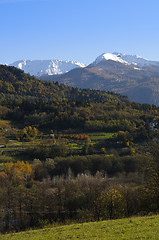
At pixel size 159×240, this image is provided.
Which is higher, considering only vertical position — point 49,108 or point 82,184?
point 49,108

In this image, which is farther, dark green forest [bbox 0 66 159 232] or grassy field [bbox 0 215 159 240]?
dark green forest [bbox 0 66 159 232]

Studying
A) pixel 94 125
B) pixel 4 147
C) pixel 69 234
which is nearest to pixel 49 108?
pixel 94 125

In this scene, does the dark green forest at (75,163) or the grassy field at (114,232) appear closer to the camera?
the grassy field at (114,232)

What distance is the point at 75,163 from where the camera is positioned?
79.1 metres

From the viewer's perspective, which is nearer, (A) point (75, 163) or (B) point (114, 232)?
(B) point (114, 232)

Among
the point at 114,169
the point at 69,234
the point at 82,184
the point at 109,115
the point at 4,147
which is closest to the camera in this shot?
the point at 69,234

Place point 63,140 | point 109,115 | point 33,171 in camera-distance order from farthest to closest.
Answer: point 109,115 < point 63,140 < point 33,171

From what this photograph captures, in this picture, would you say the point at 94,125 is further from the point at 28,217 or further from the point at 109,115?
the point at 28,217

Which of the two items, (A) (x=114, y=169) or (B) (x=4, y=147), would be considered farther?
(B) (x=4, y=147)

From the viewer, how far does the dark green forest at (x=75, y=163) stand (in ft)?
118

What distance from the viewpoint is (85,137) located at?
112 metres

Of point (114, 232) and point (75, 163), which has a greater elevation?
point (114, 232)

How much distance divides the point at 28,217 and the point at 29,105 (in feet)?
354

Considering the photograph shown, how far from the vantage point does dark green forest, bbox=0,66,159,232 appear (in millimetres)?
36094
